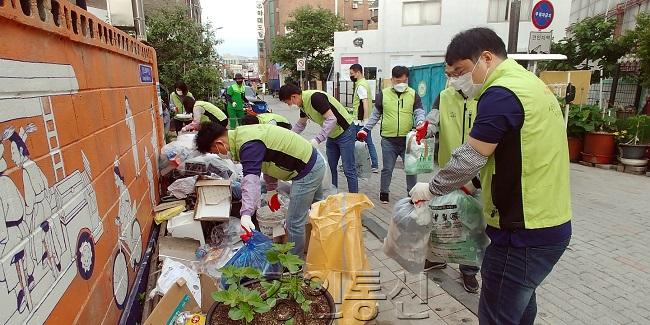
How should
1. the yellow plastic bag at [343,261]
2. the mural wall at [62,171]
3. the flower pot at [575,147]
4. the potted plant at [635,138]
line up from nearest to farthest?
1. the mural wall at [62,171]
2. the yellow plastic bag at [343,261]
3. the potted plant at [635,138]
4. the flower pot at [575,147]

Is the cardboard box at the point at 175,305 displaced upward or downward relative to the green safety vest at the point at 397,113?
downward

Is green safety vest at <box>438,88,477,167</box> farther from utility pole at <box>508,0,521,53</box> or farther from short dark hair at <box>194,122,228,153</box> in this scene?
utility pole at <box>508,0,521,53</box>

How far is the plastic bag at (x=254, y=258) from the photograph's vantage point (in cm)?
253

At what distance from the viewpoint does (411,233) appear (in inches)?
92.7

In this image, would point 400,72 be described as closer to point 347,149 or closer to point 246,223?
point 347,149

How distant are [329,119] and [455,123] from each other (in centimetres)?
156

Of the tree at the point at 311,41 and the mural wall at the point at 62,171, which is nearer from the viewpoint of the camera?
the mural wall at the point at 62,171

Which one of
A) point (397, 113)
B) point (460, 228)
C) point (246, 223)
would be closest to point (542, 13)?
point (397, 113)

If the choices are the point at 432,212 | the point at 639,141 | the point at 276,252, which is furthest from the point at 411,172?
the point at 639,141

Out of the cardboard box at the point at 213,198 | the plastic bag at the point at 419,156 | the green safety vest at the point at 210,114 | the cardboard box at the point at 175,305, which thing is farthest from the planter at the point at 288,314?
the green safety vest at the point at 210,114

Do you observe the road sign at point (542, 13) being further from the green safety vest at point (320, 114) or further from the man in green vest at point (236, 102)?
the man in green vest at point (236, 102)

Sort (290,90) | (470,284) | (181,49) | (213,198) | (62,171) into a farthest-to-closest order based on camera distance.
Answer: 1. (181,49)
2. (290,90)
3. (213,198)
4. (470,284)
5. (62,171)

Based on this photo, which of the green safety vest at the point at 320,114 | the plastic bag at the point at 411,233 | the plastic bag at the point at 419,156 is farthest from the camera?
the green safety vest at the point at 320,114

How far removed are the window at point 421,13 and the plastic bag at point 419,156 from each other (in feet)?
64.9
